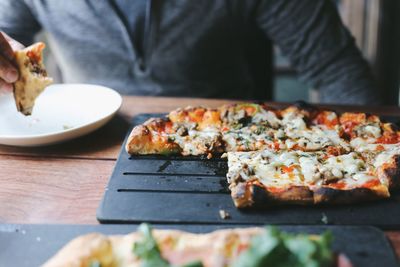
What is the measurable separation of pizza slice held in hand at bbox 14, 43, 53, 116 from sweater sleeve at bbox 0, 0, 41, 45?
0.80m

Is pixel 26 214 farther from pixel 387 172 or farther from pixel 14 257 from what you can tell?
pixel 387 172

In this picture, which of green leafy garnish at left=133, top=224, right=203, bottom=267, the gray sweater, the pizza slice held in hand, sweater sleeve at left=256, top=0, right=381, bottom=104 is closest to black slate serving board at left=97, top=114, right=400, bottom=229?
green leafy garnish at left=133, top=224, right=203, bottom=267

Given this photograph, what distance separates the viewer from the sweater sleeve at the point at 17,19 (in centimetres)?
267

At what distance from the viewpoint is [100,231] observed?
1340 millimetres

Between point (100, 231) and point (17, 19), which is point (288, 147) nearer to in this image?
point (100, 231)

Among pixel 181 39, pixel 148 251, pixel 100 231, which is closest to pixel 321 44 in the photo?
pixel 181 39

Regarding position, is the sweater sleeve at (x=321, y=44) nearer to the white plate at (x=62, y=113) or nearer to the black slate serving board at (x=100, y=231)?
the white plate at (x=62, y=113)

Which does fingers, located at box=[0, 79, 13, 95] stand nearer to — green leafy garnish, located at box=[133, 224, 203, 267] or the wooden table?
the wooden table

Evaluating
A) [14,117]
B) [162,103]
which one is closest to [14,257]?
[14,117]

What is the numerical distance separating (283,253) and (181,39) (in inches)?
70.1

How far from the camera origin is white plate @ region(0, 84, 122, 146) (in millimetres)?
1906

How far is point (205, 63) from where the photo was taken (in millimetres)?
2793

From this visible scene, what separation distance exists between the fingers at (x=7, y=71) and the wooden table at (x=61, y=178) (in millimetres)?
248

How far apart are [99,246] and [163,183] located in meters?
0.43
